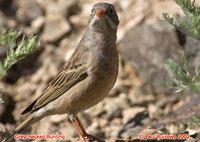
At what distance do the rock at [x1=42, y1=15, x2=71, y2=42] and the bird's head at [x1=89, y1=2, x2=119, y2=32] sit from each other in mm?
3571

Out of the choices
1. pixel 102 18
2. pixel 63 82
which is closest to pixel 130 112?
pixel 63 82

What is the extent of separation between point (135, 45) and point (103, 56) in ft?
9.72

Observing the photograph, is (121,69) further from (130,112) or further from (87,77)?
(87,77)

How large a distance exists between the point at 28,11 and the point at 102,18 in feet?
14.6

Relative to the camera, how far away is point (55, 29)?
12.5m

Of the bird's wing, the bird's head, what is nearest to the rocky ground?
the bird's wing

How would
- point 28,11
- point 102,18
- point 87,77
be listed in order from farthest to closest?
point 28,11, point 102,18, point 87,77

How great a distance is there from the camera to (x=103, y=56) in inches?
340

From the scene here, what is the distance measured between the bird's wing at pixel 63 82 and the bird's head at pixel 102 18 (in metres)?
0.49

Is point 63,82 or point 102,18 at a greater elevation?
A: point 102,18

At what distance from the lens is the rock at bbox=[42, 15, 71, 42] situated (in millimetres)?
12445

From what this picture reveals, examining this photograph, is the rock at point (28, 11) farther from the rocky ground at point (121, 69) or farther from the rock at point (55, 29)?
the rock at point (55, 29)

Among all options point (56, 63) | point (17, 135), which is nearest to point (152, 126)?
point (17, 135)

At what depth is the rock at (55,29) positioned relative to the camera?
1245 cm
